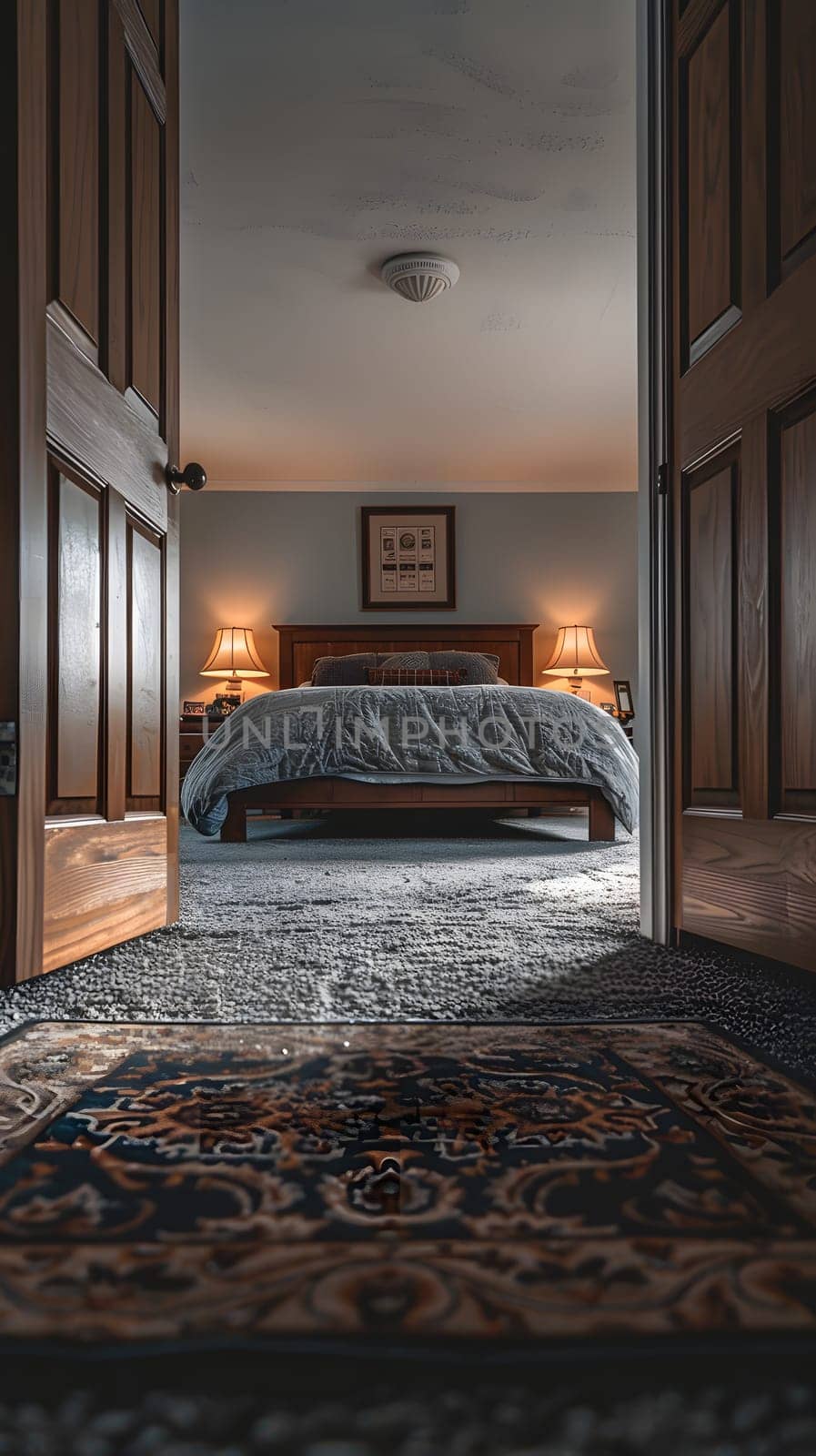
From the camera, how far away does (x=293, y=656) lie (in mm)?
6508

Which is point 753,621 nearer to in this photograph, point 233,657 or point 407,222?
point 407,222

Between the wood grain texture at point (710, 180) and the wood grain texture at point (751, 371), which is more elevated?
the wood grain texture at point (710, 180)

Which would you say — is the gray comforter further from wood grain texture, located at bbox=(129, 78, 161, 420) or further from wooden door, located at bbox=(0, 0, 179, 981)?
wood grain texture, located at bbox=(129, 78, 161, 420)

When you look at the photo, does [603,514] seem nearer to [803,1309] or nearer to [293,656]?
[293,656]

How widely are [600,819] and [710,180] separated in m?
2.59

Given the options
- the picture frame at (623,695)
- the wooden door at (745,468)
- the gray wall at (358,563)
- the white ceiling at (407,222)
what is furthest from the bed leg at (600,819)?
the gray wall at (358,563)

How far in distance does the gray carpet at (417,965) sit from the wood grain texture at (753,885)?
0.17ft

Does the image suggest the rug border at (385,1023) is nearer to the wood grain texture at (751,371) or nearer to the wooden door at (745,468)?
the wooden door at (745,468)

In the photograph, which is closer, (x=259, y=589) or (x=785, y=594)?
(x=785, y=594)

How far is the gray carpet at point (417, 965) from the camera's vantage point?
108 centimetres

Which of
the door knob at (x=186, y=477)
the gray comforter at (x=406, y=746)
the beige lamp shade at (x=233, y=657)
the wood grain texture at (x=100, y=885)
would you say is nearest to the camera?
the wood grain texture at (x=100, y=885)

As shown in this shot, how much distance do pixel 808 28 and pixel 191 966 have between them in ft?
5.17

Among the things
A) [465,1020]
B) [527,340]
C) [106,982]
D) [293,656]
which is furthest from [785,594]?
[293,656]

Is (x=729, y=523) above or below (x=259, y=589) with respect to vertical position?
below
